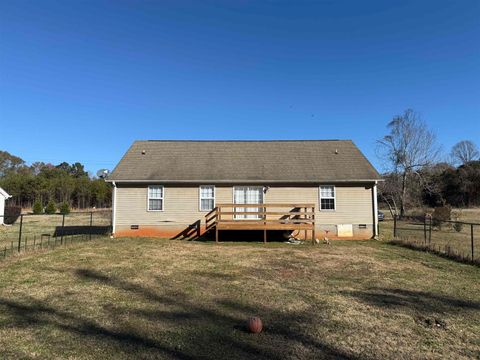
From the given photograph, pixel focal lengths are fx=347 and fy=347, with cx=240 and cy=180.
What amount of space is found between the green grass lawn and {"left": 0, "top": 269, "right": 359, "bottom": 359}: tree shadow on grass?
2 centimetres

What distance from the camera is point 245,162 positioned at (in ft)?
58.4

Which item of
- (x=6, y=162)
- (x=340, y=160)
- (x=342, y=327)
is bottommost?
(x=342, y=327)

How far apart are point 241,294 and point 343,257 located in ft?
18.0

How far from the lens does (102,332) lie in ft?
15.3

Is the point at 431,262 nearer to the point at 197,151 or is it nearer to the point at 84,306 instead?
the point at 84,306

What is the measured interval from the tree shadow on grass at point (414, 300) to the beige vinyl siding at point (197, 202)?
9236 mm

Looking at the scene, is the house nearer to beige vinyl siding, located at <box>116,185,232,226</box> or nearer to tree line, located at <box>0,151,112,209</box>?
beige vinyl siding, located at <box>116,185,232,226</box>

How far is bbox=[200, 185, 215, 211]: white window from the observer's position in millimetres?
16312

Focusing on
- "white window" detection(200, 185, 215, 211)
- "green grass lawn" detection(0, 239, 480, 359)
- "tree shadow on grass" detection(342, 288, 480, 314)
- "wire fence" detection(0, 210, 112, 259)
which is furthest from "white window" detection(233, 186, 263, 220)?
"tree shadow on grass" detection(342, 288, 480, 314)

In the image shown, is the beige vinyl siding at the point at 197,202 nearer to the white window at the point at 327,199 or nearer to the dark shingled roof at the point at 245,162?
the white window at the point at 327,199

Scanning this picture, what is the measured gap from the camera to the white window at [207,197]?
16.3 meters

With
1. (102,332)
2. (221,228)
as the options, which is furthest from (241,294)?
(221,228)

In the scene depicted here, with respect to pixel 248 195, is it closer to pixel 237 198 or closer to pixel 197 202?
pixel 237 198

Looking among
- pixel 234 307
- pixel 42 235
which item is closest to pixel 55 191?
pixel 42 235
